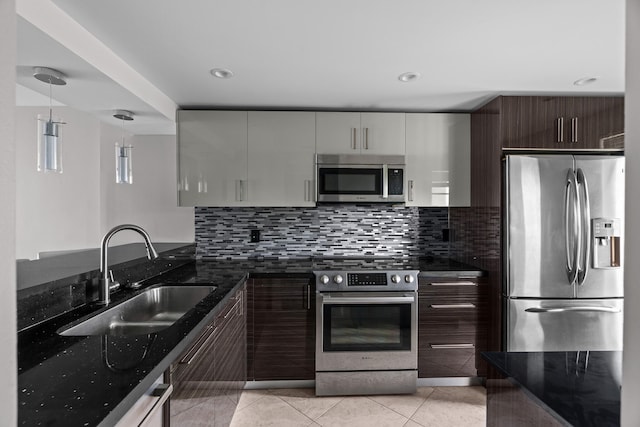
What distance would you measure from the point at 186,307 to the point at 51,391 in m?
1.37

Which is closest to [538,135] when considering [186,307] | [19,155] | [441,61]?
[441,61]

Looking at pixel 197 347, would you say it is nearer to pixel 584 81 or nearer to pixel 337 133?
pixel 337 133

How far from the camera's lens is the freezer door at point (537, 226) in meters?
2.54

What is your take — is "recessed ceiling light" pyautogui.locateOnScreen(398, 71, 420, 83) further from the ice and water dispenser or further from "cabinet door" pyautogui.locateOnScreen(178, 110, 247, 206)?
the ice and water dispenser

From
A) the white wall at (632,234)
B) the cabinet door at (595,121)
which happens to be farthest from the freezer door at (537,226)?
the white wall at (632,234)

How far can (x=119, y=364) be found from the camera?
1.12m

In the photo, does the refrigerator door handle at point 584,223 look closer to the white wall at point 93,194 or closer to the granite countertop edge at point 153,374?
the granite countertop edge at point 153,374

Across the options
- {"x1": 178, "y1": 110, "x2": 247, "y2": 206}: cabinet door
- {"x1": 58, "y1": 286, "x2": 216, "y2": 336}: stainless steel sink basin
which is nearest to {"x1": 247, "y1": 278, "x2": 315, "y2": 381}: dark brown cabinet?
{"x1": 58, "y1": 286, "x2": 216, "y2": 336}: stainless steel sink basin

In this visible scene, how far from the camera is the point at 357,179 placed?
3.00 metres

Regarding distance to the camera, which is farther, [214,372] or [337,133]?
[337,133]

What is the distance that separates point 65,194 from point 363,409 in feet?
10.6

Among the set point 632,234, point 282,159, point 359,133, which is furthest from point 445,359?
point 632,234

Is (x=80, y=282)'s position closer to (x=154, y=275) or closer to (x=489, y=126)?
(x=154, y=275)

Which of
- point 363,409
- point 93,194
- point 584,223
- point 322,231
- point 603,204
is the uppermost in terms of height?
point 93,194
